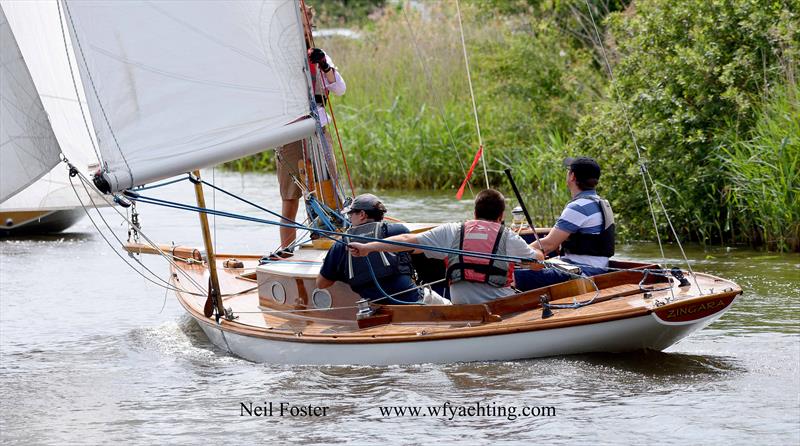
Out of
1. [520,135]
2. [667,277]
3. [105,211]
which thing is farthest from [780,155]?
[105,211]

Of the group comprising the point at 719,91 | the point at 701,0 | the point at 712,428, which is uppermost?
the point at 701,0

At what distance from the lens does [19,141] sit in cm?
903

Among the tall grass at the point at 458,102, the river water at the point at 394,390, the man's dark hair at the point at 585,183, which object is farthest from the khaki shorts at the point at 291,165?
the tall grass at the point at 458,102

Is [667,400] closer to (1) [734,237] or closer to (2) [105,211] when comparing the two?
(1) [734,237]

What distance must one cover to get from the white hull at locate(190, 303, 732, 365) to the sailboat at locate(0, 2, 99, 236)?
2.10m

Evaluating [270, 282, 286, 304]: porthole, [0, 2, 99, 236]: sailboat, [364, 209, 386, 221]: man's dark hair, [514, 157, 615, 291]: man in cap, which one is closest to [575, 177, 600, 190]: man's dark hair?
[514, 157, 615, 291]: man in cap

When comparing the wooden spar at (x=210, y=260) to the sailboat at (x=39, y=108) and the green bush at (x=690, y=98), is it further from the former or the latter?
the green bush at (x=690, y=98)

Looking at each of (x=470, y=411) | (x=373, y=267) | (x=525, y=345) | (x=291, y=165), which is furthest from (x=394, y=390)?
(x=291, y=165)

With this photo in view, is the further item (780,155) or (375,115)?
(375,115)

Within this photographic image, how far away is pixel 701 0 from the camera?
12516mm

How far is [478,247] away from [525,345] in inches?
25.6

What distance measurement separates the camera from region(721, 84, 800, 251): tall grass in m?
11.7

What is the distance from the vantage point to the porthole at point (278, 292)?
883 centimetres

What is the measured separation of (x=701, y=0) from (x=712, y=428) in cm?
670
